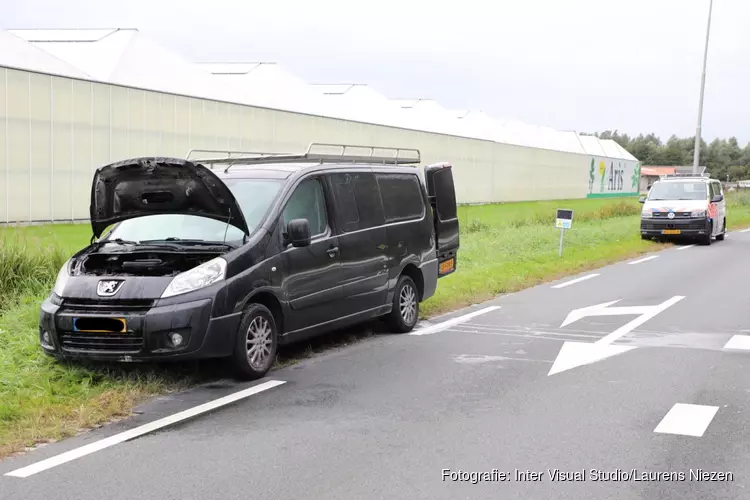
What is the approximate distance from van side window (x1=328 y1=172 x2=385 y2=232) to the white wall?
15165mm

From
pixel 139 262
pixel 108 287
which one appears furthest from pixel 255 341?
pixel 108 287

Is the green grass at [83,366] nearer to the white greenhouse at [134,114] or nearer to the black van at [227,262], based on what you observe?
the black van at [227,262]

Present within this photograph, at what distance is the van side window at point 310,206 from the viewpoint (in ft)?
26.8

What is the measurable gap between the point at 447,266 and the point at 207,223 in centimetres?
454

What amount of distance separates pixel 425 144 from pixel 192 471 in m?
40.1

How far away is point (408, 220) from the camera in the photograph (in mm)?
10141

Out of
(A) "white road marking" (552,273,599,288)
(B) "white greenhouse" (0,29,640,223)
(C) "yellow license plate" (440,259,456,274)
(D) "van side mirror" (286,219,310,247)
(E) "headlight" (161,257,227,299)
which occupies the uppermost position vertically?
(B) "white greenhouse" (0,29,640,223)

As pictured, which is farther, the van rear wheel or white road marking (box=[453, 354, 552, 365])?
the van rear wheel

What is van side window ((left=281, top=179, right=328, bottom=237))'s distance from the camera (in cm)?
816

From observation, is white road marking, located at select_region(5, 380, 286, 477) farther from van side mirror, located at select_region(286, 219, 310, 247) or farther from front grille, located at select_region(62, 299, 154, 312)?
van side mirror, located at select_region(286, 219, 310, 247)

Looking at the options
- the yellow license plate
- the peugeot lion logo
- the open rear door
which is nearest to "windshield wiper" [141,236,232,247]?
the peugeot lion logo

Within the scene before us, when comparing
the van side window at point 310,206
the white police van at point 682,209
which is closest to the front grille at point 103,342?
the van side window at point 310,206

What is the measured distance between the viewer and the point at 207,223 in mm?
7844

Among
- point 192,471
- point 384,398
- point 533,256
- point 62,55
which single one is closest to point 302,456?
point 192,471
